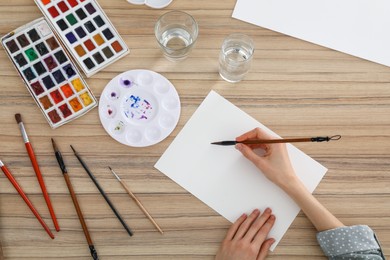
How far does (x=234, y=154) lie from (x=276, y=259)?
25cm

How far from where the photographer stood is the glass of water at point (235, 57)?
962mm

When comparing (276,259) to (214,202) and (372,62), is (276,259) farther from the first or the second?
(372,62)

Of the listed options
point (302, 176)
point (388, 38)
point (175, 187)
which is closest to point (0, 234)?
point (175, 187)

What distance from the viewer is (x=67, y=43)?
0.98m

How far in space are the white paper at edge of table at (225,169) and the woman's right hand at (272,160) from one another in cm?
2

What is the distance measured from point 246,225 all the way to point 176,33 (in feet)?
1.59

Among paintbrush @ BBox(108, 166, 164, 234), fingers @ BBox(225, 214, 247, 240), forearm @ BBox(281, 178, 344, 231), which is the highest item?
forearm @ BBox(281, 178, 344, 231)

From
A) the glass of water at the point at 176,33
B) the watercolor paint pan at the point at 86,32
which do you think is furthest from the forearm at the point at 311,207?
→ the watercolor paint pan at the point at 86,32

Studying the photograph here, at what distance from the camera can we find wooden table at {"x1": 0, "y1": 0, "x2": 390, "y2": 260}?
3.03 feet

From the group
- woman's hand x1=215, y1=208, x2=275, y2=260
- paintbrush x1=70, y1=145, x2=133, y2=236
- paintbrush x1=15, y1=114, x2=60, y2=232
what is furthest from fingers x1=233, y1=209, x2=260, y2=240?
paintbrush x1=15, y1=114, x2=60, y2=232

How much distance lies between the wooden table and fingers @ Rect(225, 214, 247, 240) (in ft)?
0.06

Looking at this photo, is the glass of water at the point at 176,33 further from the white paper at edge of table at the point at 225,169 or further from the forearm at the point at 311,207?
the forearm at the point at 311,207

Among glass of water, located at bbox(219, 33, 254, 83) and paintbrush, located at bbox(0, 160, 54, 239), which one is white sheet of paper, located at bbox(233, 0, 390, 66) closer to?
glass of water, located at bbox(219, 33, 254, 83)

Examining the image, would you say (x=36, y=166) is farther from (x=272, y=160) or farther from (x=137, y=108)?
(x=272, y=160)
